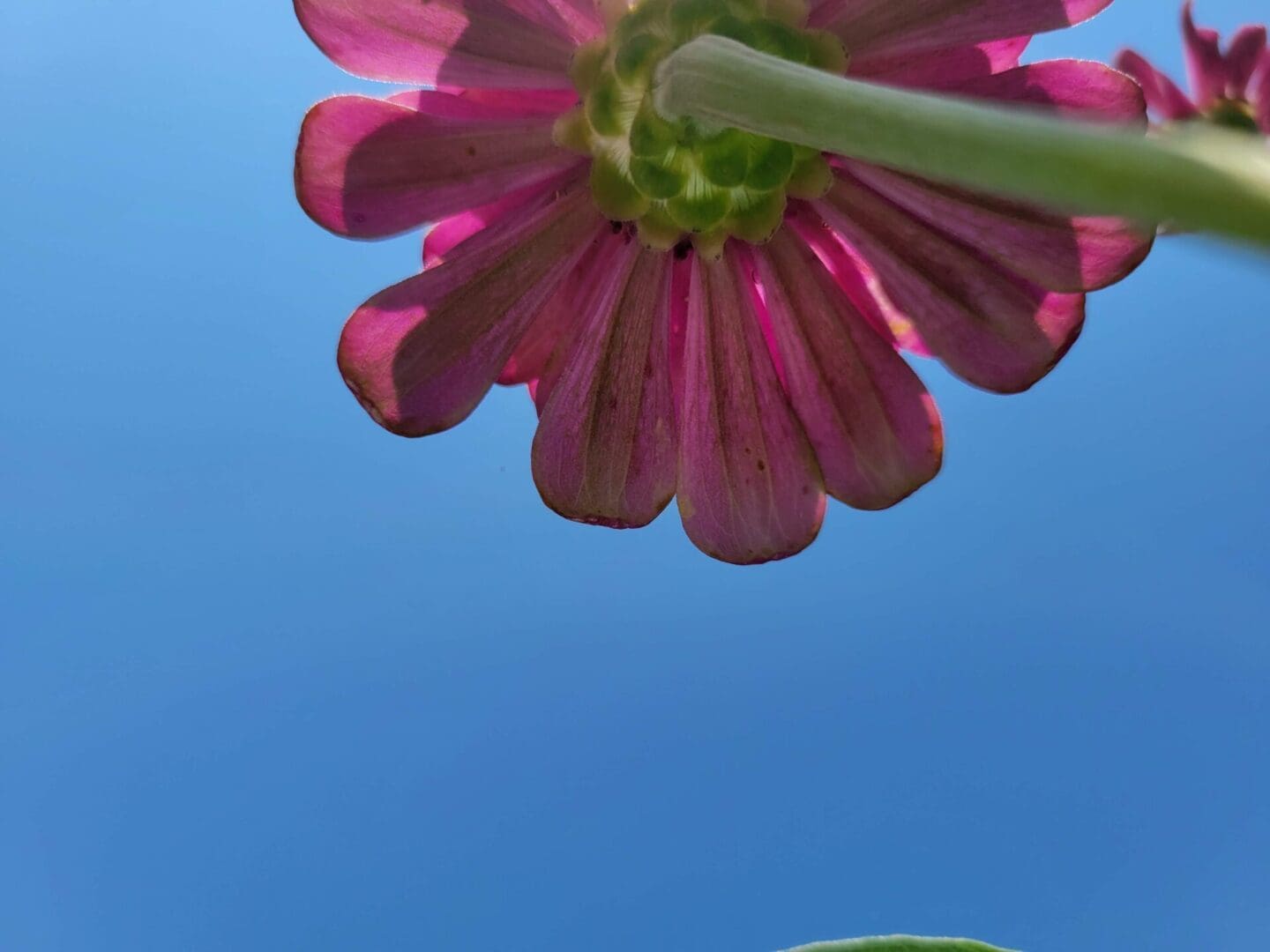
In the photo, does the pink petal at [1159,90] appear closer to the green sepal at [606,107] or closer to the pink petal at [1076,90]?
the pink petal at [1076,90]

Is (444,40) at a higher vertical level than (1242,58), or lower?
lower

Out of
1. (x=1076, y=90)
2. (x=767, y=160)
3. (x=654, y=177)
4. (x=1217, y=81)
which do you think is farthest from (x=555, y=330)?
(x=1217, y=81)

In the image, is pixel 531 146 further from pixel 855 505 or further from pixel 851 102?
pixel 851 102

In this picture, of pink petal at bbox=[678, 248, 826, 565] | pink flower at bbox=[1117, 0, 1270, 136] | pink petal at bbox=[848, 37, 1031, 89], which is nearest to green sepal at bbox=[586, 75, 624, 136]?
pink petal at bbox=[678, 248, 826, 565]

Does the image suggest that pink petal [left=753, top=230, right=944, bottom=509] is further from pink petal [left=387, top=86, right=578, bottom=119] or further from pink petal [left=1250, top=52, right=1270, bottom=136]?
pink petal [left=1250, top=52, right=1270, bottom=136]

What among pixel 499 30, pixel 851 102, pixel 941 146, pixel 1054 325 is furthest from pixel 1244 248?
pixel 499 30

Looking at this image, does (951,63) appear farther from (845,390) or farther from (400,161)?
(400,161)

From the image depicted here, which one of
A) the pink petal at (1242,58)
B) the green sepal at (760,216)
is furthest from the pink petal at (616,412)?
the pink petal at (1242,58)
